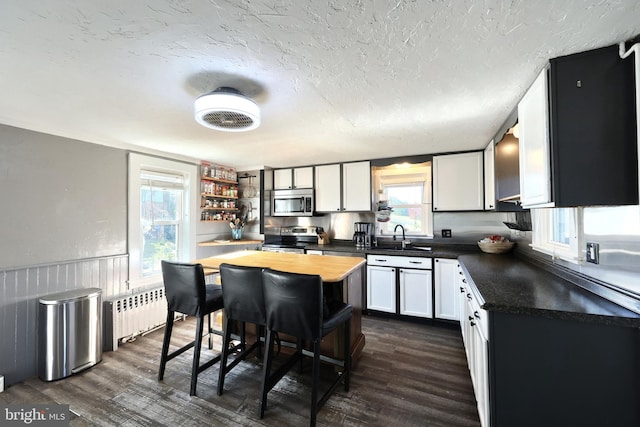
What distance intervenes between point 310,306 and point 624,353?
58.0 inches

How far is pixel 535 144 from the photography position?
5.04 feet

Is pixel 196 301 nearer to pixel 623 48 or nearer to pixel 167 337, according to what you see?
pixel 167 337

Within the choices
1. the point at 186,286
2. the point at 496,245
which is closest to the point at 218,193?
the point at 186,286

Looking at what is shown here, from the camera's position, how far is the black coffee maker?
392 centimetres

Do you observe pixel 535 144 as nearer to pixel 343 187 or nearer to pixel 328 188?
pixel 343 187

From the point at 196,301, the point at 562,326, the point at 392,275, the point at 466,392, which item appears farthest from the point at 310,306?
the point at 392,275

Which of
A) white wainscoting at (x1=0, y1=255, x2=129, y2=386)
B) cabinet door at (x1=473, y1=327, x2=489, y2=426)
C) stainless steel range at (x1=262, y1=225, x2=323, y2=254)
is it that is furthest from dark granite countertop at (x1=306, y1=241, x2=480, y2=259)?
white wainscoting at (x1=0, y1=255, x2=129, y2=386)

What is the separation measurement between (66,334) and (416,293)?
356 centimetres

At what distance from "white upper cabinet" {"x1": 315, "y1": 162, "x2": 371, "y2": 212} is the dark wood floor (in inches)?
79.7

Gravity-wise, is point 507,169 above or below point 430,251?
above

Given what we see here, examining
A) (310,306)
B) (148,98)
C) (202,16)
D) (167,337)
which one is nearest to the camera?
(202,16)

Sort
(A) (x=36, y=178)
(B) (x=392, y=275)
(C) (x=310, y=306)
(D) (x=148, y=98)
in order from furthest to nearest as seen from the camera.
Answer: (B) (x=392, y=275), (A) (x=36, y=178), (D) (x=148, y=98), (C) (x=310, y=306)

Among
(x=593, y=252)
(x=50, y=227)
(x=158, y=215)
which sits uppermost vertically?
(x=158, y=215)

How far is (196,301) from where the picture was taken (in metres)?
2.00
